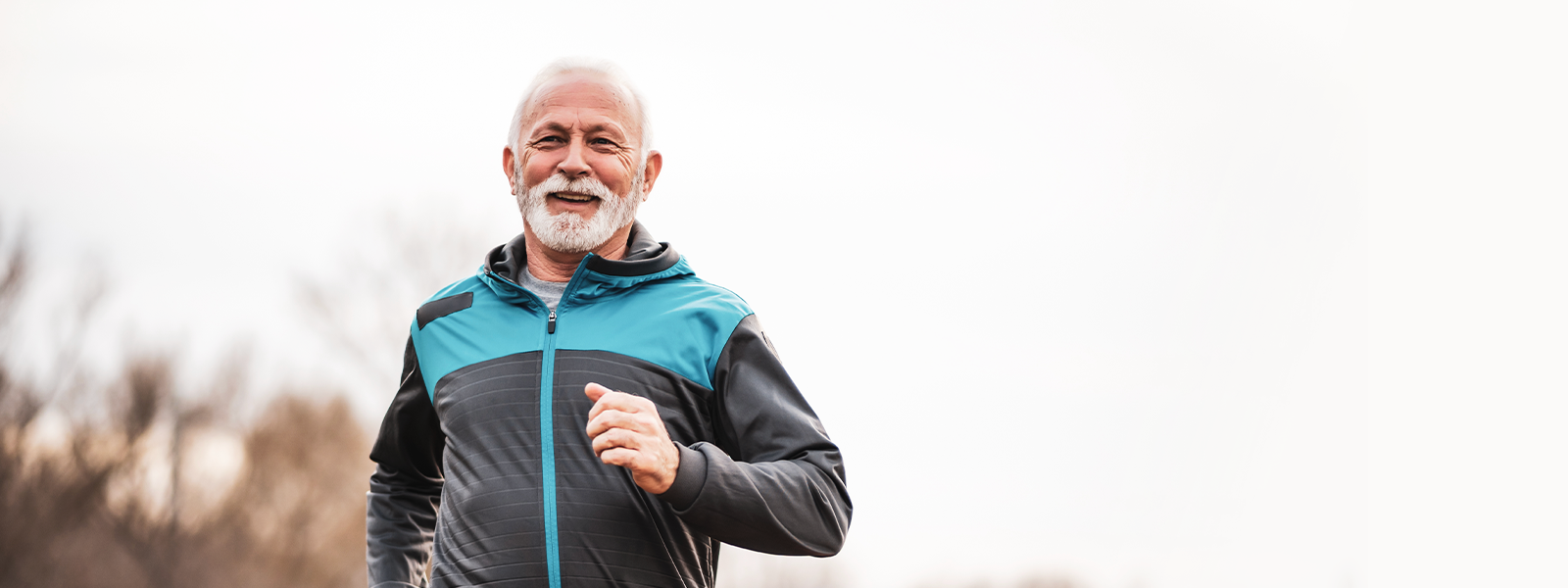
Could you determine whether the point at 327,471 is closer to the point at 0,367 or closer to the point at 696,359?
the point at 0,367

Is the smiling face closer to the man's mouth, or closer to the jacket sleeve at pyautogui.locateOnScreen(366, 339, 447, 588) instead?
the man's mouth

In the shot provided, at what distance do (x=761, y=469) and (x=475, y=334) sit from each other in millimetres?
775

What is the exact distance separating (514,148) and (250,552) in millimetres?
37126

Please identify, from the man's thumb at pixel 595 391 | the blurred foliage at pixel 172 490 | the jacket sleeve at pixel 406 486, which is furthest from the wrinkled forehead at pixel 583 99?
the blurred foliage at pixel 172 490

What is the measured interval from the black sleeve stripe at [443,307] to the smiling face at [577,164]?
220 mm

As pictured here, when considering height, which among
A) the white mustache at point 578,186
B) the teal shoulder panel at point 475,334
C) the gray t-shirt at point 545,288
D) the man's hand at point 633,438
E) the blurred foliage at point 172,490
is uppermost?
the white mustache at point 578,186

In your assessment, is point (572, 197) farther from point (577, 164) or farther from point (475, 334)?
point (475, 334)

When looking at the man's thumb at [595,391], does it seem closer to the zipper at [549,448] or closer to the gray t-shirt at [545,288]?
→ the zipper at [549,448]

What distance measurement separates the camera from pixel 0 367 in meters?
27.8

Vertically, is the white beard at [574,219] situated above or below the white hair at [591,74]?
below

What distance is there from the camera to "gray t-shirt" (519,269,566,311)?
9.21 feet

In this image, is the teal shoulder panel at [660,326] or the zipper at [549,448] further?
the teal shoulder panel at [660,326]

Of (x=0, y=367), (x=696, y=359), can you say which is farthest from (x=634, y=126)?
(x=0, y=367)

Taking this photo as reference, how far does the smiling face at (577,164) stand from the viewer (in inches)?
110
